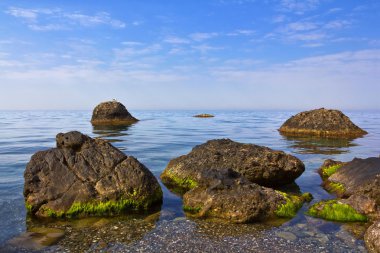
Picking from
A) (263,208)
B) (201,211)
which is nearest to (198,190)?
(201,211)

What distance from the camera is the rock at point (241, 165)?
1521 centimetres

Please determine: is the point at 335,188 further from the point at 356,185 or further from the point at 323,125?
the point at 323,125

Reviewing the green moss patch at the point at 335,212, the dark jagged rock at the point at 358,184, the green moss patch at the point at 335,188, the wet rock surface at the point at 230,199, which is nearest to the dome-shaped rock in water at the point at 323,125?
the dark jagged rock at the point at 358,184

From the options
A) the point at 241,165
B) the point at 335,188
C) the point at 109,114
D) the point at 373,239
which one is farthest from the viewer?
the point at 109,114

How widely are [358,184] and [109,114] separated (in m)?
44.8

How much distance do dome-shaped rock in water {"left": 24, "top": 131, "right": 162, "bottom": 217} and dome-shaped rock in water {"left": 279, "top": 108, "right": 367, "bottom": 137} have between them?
1188 inches

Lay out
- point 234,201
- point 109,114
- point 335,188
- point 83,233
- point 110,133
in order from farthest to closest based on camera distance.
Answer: point 109,114, point 110,133, point 335,188, point 234,201, point 83,233

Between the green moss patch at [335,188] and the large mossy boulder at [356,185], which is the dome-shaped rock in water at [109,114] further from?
the green moss patch at [335,188]

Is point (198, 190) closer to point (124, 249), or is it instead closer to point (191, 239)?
point (191, 239)

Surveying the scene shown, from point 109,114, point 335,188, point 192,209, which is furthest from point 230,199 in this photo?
point 109,114

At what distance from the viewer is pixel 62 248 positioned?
341 inches

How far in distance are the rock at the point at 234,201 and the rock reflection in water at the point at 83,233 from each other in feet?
5.18

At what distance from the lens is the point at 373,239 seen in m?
8.67

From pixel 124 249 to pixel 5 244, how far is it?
322cm
